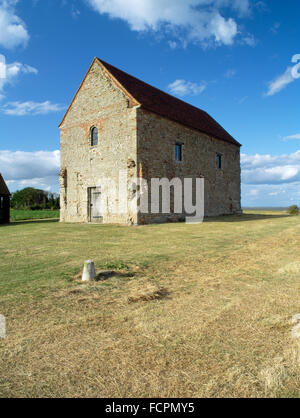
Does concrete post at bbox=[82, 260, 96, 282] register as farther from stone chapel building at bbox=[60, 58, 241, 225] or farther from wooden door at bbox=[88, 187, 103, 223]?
wooden door at bbox=[88, 187, 103, 223]

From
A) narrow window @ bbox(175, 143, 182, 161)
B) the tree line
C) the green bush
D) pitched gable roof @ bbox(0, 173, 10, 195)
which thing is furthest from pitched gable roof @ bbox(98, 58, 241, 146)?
the tree line

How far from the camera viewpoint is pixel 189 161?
20469 mm

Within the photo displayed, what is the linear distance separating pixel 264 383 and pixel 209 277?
3110mm

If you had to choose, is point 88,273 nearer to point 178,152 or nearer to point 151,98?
point 178,152

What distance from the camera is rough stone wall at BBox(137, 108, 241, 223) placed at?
55.0ft

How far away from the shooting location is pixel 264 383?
2.20 meters

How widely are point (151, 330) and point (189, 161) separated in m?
18.3

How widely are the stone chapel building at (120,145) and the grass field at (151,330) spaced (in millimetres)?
11064

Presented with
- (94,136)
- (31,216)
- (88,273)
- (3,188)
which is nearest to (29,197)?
(31,216)

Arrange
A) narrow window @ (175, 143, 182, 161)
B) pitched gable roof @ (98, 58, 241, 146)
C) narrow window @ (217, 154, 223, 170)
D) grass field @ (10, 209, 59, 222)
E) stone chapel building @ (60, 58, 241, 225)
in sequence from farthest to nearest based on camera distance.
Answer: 1. grass field @ (10, 209, 59, 222)
2. narrow window @ (217, 154, 223, 170)
3. narrow window @ (175, 143, 182, 161)
4. pitched gable roof @ (98, 58, 241, 146)
5. stone chapel building @ (60, 58, 241, 225)

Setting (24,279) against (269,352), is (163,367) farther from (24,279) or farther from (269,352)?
(24,279)

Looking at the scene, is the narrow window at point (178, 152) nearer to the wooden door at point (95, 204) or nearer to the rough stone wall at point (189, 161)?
the rough stone wall at point (189, 161)

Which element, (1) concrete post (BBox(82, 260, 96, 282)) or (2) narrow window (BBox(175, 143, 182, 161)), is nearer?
(1) concrete post (BBox(82, 260, 96, 282))
